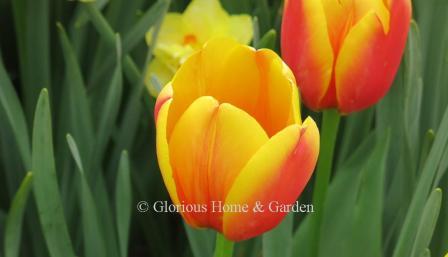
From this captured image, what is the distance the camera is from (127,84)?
1.18m

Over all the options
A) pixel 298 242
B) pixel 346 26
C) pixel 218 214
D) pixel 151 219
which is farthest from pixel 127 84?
pixel 218 214

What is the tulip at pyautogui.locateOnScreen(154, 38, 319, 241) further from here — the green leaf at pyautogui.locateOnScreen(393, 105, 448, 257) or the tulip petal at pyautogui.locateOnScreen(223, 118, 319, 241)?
the green leaf at pyautogui.locateOnScreen(393, 105, 448, 257)

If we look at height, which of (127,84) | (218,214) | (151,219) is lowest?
(151,219)

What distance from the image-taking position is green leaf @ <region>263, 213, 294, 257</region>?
80 centimetres

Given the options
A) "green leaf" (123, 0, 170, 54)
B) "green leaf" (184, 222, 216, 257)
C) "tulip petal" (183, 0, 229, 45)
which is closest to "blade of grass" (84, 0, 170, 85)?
"green leaf" (123, 0, 170, 54)

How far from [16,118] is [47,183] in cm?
18

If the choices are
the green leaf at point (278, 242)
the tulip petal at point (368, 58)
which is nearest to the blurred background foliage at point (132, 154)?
the green leaf at point (278, 242)

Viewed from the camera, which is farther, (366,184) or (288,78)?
(366,184)

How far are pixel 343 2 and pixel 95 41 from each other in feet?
1.77

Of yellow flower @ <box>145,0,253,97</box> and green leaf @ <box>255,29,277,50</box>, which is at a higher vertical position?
green leaf @ <box>255,29,277,50</box>

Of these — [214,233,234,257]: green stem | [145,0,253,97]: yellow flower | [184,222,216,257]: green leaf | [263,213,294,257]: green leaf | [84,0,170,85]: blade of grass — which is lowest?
[184,222,216,257]: green leaf

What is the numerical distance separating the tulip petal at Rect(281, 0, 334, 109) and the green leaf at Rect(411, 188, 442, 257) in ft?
0.40

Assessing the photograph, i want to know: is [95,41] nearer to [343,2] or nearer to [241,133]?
[343,2]

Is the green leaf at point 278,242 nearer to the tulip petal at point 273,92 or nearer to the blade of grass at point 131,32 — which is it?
the tulip petal at point 273,92
